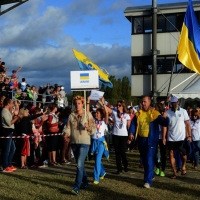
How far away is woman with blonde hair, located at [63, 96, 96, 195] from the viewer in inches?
349

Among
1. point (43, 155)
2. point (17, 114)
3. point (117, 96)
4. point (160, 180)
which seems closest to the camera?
point (160, 180)

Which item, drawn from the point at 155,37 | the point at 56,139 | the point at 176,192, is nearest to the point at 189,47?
the point at 56,139

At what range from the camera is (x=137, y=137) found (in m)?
9.94

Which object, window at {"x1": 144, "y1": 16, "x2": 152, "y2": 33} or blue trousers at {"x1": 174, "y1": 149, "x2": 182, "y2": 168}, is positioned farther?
window at {"x1": 144, "y1": 16, "x2": 152, "y2": 33}

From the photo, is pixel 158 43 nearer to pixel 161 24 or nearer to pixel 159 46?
pixel 159 46

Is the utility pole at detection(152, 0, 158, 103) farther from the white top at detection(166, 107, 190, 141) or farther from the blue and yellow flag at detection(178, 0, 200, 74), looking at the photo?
the white top at detection(166, 107, 190, 141)

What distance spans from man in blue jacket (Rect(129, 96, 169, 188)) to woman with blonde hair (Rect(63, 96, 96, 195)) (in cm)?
127

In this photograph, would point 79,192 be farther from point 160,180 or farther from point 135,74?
point 135,74

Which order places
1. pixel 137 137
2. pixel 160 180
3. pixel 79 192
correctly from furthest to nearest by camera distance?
pixel 160 180 → pixel 137 137 → pixel 79 192

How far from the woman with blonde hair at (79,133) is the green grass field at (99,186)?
47 cm

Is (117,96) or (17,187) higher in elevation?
(117,96)

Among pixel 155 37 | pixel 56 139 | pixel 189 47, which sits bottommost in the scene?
pixel 56 139

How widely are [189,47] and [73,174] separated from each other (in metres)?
8.41

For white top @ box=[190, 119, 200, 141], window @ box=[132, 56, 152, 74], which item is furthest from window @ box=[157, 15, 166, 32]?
white top @ box=[190, 119, 200, 141]
